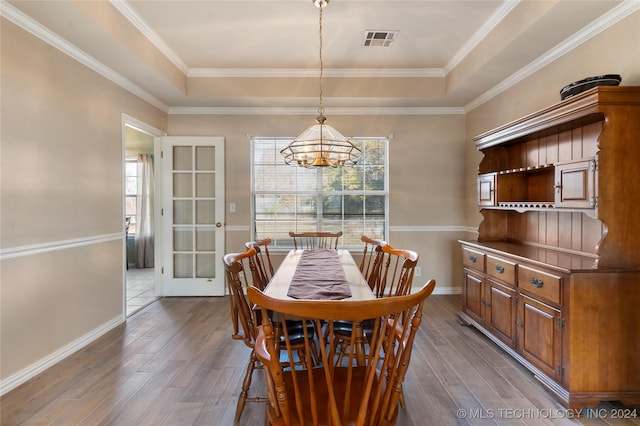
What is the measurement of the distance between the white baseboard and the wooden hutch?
3475mm

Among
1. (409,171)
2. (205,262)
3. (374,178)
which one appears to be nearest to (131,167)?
(205,262)

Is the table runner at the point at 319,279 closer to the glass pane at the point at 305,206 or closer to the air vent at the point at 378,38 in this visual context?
the glass pane at the point at 305,206

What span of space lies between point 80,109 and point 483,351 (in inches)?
156

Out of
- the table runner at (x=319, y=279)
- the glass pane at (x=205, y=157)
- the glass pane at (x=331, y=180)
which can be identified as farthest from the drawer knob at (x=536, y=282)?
the glass pane at (x=205, y=157)

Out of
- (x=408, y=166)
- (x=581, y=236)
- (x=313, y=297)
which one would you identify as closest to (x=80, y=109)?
(x=313, y=297)

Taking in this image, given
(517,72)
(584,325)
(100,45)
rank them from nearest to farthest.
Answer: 1. (584,325)
2. (100,45)
3. (517,72)

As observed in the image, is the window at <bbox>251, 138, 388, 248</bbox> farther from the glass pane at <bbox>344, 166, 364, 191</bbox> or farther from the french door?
the french door

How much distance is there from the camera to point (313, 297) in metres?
1.65

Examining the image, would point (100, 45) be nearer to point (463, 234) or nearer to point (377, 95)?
point (377, 95)

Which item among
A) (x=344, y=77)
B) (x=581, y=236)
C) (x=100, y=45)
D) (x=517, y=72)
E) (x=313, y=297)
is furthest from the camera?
(x=344, y=77)

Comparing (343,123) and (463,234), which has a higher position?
(343,123)

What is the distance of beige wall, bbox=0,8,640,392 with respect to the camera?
84.2 inches

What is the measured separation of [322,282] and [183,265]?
9.56 feet

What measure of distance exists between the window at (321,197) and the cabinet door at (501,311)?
1744mm
